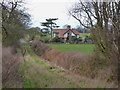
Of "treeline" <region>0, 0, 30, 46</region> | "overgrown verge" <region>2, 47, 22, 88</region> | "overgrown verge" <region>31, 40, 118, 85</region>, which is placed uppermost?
"treeline" <region>0, 0, 30, 46</region>

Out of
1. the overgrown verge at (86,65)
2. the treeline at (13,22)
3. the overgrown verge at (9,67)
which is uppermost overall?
the treeline at (13,22)

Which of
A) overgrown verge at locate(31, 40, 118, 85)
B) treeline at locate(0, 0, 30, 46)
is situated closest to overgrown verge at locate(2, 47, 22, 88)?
treeline at locate(0, 0, 30, 46)

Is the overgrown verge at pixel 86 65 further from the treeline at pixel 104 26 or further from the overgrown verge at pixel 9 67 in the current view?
the overgrown verge at pixel 9 67

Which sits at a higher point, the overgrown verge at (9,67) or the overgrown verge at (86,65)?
the overgrown verge at (9,67)

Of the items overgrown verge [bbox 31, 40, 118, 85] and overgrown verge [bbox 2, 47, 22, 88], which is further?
overgrown verge [bbox 31, 40, 118, 85]

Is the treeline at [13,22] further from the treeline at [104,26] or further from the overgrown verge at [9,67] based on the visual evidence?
the treeline at [104,26]

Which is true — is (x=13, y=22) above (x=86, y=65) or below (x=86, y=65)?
above

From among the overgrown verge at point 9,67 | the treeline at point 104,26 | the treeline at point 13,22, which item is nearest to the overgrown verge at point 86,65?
the treeline at point 104,26

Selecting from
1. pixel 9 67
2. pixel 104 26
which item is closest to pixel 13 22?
pixel 9 67

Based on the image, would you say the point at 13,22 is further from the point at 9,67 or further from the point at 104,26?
the point at 104,26

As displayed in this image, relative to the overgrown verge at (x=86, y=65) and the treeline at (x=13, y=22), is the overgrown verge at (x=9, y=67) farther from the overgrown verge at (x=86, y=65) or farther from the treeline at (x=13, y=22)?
the overgrown verge at (x=86, y=65)

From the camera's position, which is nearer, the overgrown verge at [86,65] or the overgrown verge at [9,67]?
the overgrown verge at [9,67]

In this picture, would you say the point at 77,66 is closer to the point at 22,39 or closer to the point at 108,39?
the point at 108,39

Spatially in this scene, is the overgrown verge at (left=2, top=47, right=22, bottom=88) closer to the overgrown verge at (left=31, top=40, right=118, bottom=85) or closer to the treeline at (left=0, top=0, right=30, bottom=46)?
the treeline at (left=0, top=0, right=30, bottom=46)
